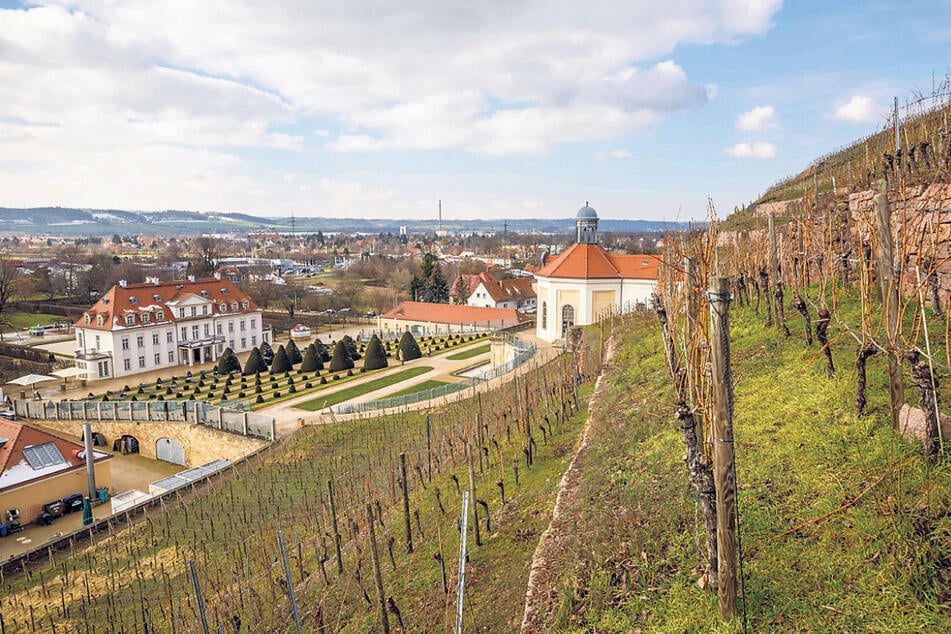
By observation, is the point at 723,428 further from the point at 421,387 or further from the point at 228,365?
the point at 228,365

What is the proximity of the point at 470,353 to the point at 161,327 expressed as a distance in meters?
21.1

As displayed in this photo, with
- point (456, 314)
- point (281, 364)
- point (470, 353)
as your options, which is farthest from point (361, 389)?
point (456, 314)

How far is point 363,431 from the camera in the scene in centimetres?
2030

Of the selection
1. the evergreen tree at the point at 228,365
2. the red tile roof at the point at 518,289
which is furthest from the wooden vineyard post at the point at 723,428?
the red tile roof at the point at 518,289

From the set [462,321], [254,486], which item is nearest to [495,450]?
[254,486]

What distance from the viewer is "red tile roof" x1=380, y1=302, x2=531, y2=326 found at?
45500 mm

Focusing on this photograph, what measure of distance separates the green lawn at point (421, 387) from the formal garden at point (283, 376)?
5.23 feet

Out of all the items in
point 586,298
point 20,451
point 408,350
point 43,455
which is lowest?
point 43,455

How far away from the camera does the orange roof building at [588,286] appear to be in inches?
1232

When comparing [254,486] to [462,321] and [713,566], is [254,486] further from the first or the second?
[462,321]

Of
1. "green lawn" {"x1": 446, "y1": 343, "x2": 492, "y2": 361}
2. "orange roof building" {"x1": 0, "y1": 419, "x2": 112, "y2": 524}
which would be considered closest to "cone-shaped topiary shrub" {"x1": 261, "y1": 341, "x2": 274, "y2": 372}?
"green lawn" {"x1": 446, "y1": 343, "x2": 492, "y2": 361}

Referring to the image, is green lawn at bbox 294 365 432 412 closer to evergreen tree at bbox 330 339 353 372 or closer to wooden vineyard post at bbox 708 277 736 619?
evergreen tree at bbox 330 339 353 372

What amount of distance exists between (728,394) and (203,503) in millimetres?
16192

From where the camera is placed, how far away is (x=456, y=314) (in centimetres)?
4644
